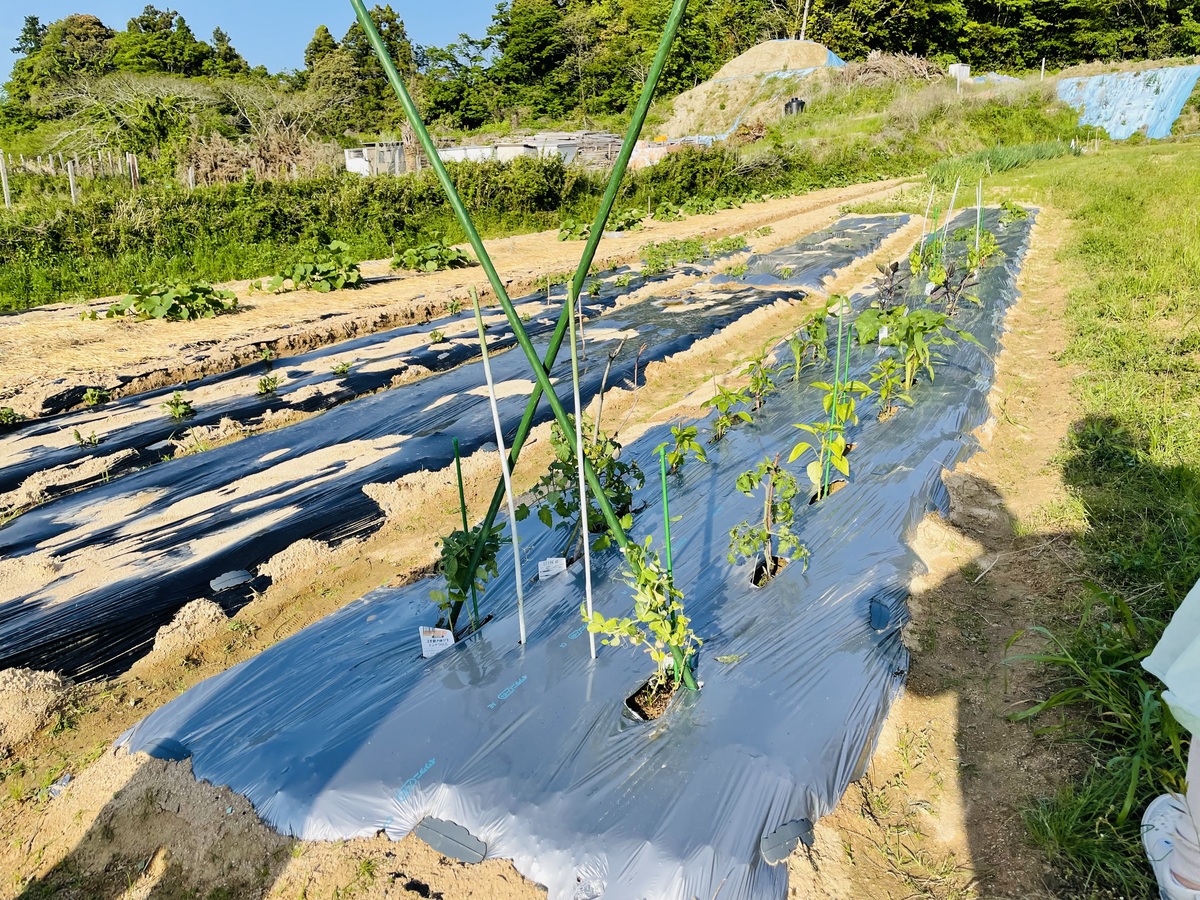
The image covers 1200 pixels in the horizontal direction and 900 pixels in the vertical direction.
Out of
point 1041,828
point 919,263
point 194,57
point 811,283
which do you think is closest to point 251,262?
point 811,283

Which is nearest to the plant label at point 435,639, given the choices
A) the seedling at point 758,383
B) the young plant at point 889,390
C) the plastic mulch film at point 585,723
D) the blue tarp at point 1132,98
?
the plastic mulch film at point 585,723

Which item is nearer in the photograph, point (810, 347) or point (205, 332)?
point (810, 347)

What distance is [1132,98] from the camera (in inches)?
951

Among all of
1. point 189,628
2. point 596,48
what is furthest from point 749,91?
point 189,628

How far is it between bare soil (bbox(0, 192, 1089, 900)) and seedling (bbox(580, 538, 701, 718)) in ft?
2.06

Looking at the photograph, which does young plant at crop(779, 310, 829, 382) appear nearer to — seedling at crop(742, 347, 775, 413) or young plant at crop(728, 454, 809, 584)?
seedling at crop(742, 347, 775, 413)

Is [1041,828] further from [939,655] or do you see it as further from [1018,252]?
[1018,252]

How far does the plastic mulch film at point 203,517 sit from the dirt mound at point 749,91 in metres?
26.0

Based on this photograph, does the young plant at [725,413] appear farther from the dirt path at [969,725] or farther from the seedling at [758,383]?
the dirt path at [969,725]

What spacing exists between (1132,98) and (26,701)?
104ft

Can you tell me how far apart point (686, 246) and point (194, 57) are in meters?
39.3

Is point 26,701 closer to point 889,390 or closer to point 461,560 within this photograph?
point 461,560

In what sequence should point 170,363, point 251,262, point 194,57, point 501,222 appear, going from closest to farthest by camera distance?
point 170,363 → point 251,262 → point 501,222 → point 194,57

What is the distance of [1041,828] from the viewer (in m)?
2.07
